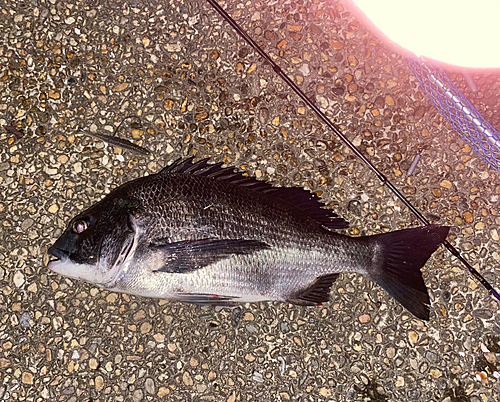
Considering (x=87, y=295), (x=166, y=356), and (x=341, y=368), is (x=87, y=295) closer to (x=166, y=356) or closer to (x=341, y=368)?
(x=166, y=356)

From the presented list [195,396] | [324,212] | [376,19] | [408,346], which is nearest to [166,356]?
[195,396]

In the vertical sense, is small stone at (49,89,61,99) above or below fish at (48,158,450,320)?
below

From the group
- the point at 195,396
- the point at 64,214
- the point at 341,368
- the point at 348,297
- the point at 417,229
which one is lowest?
the point at 195,396

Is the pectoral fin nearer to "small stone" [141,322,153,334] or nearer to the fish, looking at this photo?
the fish

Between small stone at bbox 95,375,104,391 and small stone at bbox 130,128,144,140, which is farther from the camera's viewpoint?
small stone at bbox 130,128,144,140

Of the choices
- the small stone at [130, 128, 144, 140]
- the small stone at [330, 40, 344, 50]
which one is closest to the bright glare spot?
the small stone at [330, 40, 344, 50]

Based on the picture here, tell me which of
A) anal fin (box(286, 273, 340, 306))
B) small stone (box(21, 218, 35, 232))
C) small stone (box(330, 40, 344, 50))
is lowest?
small stone (box(21, 218, 35, 232))

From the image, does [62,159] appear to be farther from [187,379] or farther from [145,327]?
[187,379]
